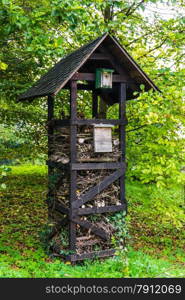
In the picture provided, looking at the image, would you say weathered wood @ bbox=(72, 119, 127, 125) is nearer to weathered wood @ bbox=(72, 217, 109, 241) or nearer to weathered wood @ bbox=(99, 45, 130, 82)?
weathered wood @ bbox=(99, 45, 130, 82)

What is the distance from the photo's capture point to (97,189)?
259 inches

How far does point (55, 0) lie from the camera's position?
20.6 ft

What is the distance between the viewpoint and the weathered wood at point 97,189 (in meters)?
6.42

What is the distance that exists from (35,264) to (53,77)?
3.53 meters

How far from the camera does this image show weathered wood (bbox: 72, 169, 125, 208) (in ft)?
21.1

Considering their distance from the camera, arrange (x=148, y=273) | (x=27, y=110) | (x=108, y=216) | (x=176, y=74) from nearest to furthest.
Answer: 1. (x=148, y=273)
2. (x=108, y=216)
3. (x=176, y=74)
4. (x=27, y=110)

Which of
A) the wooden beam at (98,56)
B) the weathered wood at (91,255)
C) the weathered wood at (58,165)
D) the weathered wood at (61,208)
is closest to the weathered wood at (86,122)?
the weathered wood at (58,165)

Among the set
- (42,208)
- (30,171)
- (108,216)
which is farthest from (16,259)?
(30,171)

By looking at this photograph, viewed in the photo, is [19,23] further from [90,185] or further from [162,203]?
[162,203]

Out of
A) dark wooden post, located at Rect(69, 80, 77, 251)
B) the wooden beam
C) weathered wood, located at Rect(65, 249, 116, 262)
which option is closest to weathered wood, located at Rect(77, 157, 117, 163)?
dark wooden post, located at Rect(69, 80, 77, 251)

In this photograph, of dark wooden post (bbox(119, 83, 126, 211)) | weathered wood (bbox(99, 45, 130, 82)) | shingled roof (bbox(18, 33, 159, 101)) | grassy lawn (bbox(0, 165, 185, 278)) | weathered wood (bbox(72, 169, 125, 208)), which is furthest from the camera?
dark wooden post (bbox(119, 83, 126, 211))

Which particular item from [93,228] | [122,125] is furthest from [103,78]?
[93,228]

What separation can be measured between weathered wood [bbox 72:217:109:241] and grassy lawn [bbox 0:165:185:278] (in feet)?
1.49

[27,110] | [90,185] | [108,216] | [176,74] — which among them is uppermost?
[176,74]
